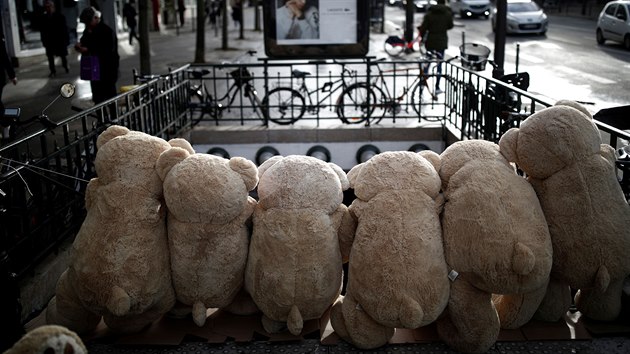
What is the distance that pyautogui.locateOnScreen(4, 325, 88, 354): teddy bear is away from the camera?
95.7 inches

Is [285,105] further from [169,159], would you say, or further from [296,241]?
[296,241]

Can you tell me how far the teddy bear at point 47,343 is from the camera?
2.43 metres

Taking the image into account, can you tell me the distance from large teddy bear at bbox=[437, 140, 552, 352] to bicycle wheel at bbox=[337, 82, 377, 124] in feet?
22.5

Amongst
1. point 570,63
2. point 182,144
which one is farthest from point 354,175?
point 570,63

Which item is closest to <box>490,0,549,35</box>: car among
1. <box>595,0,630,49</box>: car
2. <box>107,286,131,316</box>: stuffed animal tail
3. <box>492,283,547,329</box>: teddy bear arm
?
<box>595,0,630,49</box>: car

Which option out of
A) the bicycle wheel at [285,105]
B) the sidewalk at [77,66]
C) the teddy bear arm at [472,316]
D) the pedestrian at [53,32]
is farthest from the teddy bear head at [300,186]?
the pedestrian at [53,32]

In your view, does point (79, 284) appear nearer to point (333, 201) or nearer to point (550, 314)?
point (333, 201)

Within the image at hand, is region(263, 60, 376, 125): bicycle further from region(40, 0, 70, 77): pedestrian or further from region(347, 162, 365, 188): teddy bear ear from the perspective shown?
region(40, 0, 70, 77): pedestrian

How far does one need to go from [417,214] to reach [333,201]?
0.51 meters

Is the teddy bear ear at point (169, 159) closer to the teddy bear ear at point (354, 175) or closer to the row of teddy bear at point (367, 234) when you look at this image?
the row of teddy bear at point (367, 234)

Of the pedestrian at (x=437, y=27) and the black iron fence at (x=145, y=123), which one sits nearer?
the black iron fence at (x=145, y=123)

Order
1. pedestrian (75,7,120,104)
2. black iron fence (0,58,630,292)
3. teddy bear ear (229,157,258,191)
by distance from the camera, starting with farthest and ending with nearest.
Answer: pedestrian (75,7,120,104), black iron fence (0,58,630,292), teddy bear ear (229,157,258,191)

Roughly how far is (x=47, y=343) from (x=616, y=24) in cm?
2607

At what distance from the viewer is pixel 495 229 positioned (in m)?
3.73
